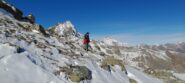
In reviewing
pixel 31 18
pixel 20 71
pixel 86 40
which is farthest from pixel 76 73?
pixel 31 18

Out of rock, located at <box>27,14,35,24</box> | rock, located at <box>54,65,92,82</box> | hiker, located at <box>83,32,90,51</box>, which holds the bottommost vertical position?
rock, located at <box>54,65,92,82</box>

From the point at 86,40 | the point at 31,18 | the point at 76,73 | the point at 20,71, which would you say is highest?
the point at 31,18

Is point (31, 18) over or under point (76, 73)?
over

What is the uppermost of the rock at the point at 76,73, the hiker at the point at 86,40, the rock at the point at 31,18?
the rock at the point at 31,18

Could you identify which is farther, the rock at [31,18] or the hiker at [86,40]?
the rock at [31,18]

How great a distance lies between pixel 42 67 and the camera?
27672 mm

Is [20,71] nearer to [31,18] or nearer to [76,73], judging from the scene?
[76,73]

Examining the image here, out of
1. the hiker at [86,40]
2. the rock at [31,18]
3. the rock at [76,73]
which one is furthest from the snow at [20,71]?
the rock at [31,18]

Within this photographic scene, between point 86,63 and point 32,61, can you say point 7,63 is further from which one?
point 86,63

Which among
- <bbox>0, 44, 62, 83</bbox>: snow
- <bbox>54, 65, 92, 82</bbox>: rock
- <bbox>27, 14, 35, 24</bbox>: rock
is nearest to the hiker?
<bbox>27, 14, 35, 24</bbox>: rock

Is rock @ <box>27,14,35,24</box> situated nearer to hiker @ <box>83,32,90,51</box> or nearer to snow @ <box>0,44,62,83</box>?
hiker @ <box>83,32,90,51</box>

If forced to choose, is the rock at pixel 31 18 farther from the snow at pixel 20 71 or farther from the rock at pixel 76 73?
the snow at pixel 20 71

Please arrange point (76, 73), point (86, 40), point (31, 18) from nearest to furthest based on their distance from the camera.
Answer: point (76, 73), point (86, 40), point (31, 18)

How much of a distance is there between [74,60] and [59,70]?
687 cm
